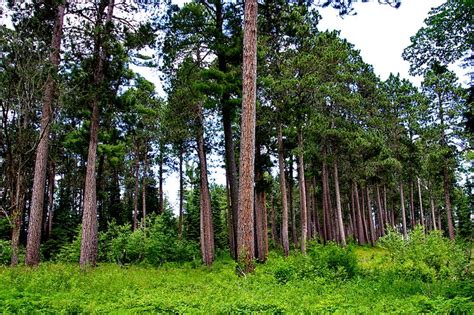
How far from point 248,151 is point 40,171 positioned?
26.4 ft

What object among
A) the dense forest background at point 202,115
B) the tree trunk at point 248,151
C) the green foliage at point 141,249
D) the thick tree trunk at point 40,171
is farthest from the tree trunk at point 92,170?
the green foliage at point 141,249

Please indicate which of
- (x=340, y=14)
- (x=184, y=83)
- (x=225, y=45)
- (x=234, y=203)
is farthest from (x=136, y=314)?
(x=184, y=83)

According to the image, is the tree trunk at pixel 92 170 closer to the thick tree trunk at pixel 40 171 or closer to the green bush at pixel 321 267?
the thick tree trunk at pixel 40 171

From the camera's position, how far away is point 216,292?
295 inches

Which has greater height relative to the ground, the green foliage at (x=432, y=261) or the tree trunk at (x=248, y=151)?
the tree trunk at (x=248, y=151)

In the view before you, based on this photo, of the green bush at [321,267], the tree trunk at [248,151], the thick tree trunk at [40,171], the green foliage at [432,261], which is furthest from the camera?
the thick tree trunk at [40,171]

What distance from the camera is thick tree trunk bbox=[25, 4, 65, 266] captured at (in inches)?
550

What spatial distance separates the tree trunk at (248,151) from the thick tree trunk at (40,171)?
673 cm

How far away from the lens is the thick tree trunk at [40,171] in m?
14.0

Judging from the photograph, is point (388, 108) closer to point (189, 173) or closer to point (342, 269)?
point (189, 173)

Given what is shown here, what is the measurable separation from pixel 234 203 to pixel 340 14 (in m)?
7.75

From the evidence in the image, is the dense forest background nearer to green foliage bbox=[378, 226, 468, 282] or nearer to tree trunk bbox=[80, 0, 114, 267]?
tree trunk bbox=[80, 0, 114, 267]

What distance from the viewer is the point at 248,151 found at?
412 inches

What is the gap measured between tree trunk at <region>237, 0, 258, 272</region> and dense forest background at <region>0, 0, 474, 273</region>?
0.11 ft
